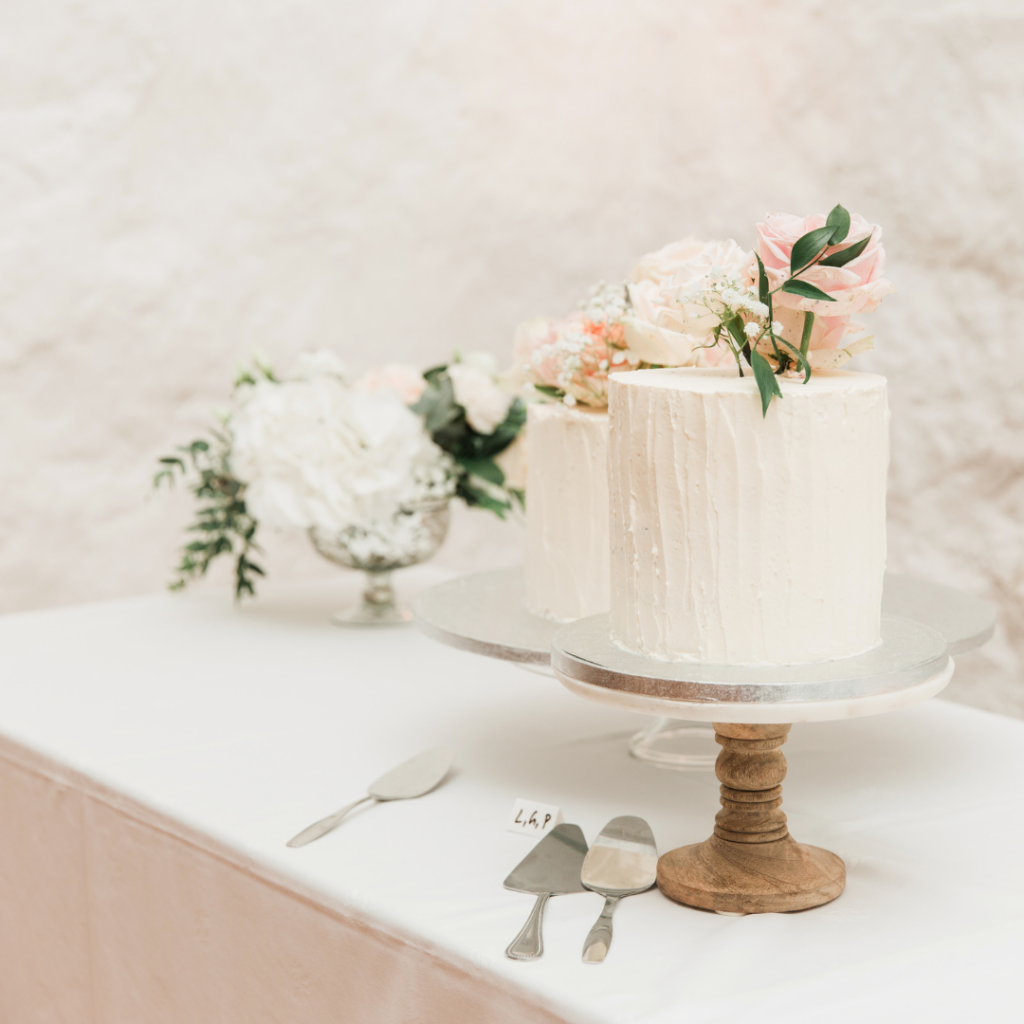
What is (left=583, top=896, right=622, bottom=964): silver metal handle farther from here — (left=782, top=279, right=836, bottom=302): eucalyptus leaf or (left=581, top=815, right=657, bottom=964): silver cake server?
(left=782, top=279, right=836, bottom=302): eucalyptus leaf

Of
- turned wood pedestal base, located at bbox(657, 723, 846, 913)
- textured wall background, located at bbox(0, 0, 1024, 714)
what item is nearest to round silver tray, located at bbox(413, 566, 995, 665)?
turned wood pedestal base, located at bbox(657, 723, 846, 913)

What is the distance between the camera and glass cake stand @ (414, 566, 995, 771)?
96 cm

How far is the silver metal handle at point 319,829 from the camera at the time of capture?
33.5 inches

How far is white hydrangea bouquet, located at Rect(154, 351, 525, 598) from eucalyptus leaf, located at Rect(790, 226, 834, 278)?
0.77 meters

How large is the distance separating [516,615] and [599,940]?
421mm

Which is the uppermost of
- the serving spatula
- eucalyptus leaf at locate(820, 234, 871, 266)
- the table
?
eucalyptus leaf at locate(820, 234, 871, 266)

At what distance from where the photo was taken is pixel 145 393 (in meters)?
2.15

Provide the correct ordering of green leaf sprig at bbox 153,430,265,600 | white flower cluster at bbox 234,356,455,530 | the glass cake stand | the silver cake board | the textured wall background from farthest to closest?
the textured wall background, green leaf sprig at bbox 153,430,265,600, white flower cluster at bbox 234,356,455,530, the glass cake stand, the silver cake board

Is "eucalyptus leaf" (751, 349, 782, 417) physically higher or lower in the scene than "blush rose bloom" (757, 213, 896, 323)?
lower

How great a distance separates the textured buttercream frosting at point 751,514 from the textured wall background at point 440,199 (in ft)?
4.20

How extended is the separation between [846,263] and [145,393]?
1.68 metres

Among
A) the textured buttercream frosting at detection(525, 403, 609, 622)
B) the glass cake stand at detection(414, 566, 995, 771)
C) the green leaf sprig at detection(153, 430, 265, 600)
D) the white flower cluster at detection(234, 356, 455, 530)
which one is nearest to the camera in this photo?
the glass cake stand at detection(414, 566, 995, 771)

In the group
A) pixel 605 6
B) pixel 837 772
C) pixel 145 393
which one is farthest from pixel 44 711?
pixel 605 6

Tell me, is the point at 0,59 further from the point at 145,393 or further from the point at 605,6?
the point at 605,6
